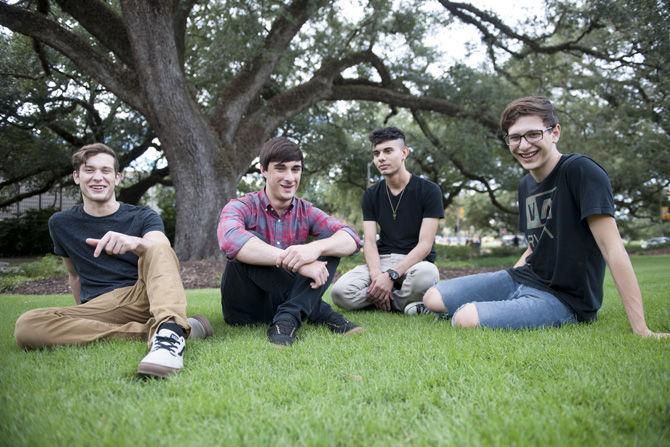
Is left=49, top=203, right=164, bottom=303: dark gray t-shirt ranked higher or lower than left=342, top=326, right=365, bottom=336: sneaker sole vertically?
higher

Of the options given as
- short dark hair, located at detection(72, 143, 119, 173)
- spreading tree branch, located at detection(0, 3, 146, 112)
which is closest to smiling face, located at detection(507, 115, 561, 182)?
short dark hair, located at detection(72, 143, 119, 173)

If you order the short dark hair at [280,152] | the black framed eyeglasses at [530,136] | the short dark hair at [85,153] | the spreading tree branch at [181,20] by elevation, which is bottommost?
the short dark hair at [85,153]

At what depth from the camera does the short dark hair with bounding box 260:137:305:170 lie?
371 cm

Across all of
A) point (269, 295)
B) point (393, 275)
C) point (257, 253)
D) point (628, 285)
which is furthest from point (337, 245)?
point (628, 285)

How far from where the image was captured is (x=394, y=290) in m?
5.04

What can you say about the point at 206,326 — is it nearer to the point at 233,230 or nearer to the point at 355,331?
the point at 233,230

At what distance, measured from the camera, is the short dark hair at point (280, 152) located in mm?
3707

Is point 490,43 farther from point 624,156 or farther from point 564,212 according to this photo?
point 564,212

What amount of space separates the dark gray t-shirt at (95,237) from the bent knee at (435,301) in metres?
2.21

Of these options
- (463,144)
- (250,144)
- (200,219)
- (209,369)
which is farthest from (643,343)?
(463,144)

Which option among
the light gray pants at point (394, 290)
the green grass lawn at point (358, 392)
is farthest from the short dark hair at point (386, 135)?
the green grass lawn at point (358, 392)

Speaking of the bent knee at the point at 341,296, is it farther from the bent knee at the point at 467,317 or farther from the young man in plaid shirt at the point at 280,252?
the bent knee at the point at 467,317

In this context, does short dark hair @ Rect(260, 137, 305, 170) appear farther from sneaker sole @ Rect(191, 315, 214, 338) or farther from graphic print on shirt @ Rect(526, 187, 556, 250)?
graphic print on shirt @ Rect(526, 187, 556, 250)

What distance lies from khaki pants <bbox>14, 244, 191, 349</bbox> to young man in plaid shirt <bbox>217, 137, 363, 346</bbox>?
0.46m
